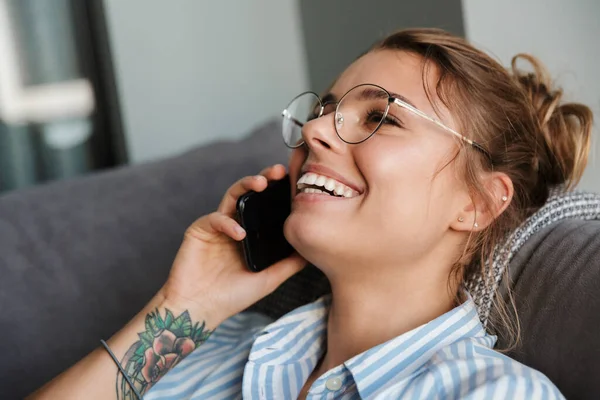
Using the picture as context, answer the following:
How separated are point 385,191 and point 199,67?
57.2 inches

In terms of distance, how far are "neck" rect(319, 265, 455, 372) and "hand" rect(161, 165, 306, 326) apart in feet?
0.70

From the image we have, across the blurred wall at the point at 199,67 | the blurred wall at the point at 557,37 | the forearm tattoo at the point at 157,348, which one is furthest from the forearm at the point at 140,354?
the blurred wall at the point at 199,67

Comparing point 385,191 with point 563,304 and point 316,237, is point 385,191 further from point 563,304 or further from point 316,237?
point 563,304

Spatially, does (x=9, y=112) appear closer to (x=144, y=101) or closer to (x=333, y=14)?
(x=144, y=101)

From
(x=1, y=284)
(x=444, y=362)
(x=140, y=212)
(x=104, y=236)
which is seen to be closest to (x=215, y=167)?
(x=140, y=212)

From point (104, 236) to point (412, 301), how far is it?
2.42 ft

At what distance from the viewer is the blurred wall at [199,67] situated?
7.67 feet

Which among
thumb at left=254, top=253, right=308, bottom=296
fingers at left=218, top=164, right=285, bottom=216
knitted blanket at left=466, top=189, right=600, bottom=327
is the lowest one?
thumb at left=254, top=253, right=308, bottom=296

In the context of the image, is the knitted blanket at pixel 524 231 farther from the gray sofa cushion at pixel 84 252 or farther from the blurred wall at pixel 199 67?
the blurred wall at pixel 199 67

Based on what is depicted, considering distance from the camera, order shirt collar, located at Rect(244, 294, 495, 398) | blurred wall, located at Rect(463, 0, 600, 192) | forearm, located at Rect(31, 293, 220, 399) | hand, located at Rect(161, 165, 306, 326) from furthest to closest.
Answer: blurred wall, located at Rect(463, 0, 600, 192)
hand, located at Rect(161, 165, 306, 326)
forearm, located at Rect(31, 293, 220, 399)
shirt collar, located at Rect(244, 294, 495, 398)

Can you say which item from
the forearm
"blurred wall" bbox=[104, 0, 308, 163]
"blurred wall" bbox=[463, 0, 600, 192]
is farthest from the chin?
"blurred wall" bbox=[104, 0, 308, 163]

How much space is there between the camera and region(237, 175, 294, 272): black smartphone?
137 centimetres

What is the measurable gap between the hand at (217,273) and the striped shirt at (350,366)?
0.09 metres

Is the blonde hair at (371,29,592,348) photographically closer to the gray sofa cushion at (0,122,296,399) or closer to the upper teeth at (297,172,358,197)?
the upper teeth at (297,172,358,197)
